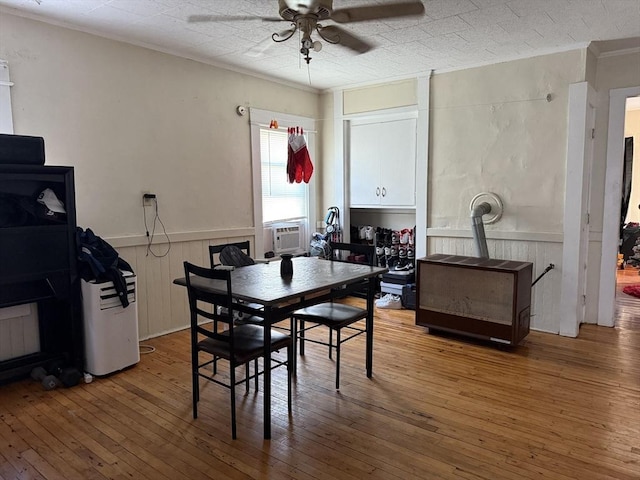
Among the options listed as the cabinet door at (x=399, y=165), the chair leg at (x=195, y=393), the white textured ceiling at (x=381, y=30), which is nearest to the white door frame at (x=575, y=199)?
the white textured ceiling at (x=381, y=30)

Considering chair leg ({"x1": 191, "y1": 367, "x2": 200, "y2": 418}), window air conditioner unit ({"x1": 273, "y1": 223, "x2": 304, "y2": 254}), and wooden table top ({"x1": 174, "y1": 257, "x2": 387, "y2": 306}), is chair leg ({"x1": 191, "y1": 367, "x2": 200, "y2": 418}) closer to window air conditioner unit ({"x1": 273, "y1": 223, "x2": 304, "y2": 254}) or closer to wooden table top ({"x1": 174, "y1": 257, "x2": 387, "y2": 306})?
wooden table top ({"x1": 174, "y1": 257, "x2": 387, "y2": 306})

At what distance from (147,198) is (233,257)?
1.12 metres

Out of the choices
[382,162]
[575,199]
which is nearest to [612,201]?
[575,199]

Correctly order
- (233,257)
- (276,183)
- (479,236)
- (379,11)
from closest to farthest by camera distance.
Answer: (379,11)
(233,257)
(479,236)
(276,183)

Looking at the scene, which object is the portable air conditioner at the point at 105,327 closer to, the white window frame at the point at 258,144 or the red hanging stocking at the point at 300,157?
the white window frame at the point at 258,144

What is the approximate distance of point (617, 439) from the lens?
244cm

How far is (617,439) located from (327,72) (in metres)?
4.12

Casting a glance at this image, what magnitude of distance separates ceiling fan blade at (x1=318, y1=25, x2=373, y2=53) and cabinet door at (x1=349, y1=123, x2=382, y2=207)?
151 cm

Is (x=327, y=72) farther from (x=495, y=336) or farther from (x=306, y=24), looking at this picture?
(x=495, y=336)

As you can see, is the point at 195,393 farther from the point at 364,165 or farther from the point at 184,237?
the point at 364,165

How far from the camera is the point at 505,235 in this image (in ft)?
14.5

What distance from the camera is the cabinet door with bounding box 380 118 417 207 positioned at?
5.15 meters

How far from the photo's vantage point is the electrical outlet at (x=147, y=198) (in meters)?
3.93

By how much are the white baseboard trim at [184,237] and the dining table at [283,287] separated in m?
1.15
